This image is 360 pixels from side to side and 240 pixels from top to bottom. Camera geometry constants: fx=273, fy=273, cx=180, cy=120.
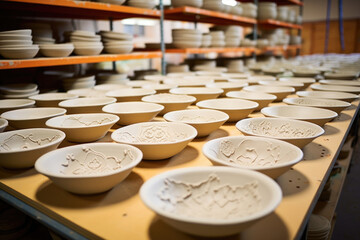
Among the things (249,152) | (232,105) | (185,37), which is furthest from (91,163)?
(185,37)

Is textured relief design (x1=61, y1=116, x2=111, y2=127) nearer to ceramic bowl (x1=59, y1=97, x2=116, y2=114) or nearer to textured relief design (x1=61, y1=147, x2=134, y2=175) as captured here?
ceramic bowl (x1=59, y1=97, x2=116, y2=114)

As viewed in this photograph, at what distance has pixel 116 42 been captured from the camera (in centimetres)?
235

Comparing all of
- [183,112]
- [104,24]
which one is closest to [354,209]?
[183,112]

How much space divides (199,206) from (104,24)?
3.58m

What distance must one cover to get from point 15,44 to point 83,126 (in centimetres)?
100

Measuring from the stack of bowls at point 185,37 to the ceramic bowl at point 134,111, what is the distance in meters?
1.73

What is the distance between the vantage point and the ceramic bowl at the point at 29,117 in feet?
3.98

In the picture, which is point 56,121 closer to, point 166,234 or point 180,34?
point 166,234

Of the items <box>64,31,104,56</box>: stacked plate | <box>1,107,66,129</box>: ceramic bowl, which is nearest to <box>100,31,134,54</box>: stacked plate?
<box>64,31,104,56</box>: stacked plate

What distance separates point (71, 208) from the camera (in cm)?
71

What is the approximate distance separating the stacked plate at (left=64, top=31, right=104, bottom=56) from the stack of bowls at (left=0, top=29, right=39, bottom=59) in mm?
416

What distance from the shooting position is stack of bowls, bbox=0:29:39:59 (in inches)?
64.7

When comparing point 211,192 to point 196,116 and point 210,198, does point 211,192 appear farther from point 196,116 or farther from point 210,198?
point 196,116

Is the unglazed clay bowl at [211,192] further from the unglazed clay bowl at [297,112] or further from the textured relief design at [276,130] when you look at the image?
the unglazed clay bowl at [297,112]
